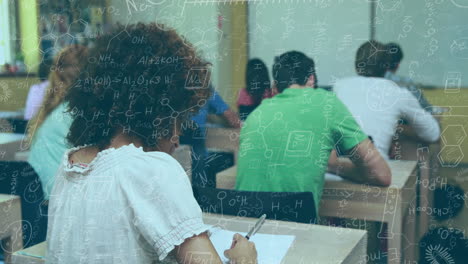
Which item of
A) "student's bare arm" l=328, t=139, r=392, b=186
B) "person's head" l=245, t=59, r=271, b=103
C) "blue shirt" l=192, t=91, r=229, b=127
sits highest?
"person's head" l=245, t=59, r=271, b=103

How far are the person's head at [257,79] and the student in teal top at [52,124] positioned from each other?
2.07 ft

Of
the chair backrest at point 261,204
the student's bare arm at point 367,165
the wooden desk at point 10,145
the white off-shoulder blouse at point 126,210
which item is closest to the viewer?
the white off-shoulder blouse at point 126,210

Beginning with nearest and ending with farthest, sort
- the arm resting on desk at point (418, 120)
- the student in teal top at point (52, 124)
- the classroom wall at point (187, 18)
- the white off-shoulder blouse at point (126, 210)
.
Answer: the white off-shoulder blouse at point (126, 210) → the arm resting on desk at point (418, 120) → the classroom wall at point (187, 18) → the student in teal top at point (52, 124)

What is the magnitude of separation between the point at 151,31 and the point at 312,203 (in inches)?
28.4

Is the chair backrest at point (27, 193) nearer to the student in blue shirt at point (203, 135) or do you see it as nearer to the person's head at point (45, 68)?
the person's head at point (45, 68)

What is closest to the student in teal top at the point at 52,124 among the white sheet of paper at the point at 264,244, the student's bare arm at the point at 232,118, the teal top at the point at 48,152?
the teal top at the point at 48,152

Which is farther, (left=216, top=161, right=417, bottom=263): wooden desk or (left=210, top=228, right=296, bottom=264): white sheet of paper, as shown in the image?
(left=216, top=161, right=417, bottom=263): wooden desk

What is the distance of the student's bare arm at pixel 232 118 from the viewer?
81.4 inches

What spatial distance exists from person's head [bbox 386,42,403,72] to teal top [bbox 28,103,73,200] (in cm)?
128

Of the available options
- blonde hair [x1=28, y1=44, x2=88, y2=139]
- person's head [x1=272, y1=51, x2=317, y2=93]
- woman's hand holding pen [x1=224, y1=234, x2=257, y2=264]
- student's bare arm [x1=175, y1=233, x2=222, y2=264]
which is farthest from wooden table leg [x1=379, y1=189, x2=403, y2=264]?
blonde hair [x1=28, y1=44, x2=88, y2=139]

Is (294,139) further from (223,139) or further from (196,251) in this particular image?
(196,251)

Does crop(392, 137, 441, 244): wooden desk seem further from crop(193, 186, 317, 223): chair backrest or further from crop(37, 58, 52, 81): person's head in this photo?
crop(37, 58, 52, 81): person's head

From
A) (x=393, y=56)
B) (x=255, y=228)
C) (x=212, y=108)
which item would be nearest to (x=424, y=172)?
(x=393, y=56)

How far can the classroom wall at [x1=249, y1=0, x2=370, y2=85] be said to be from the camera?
Answer: 1863 millimetres
